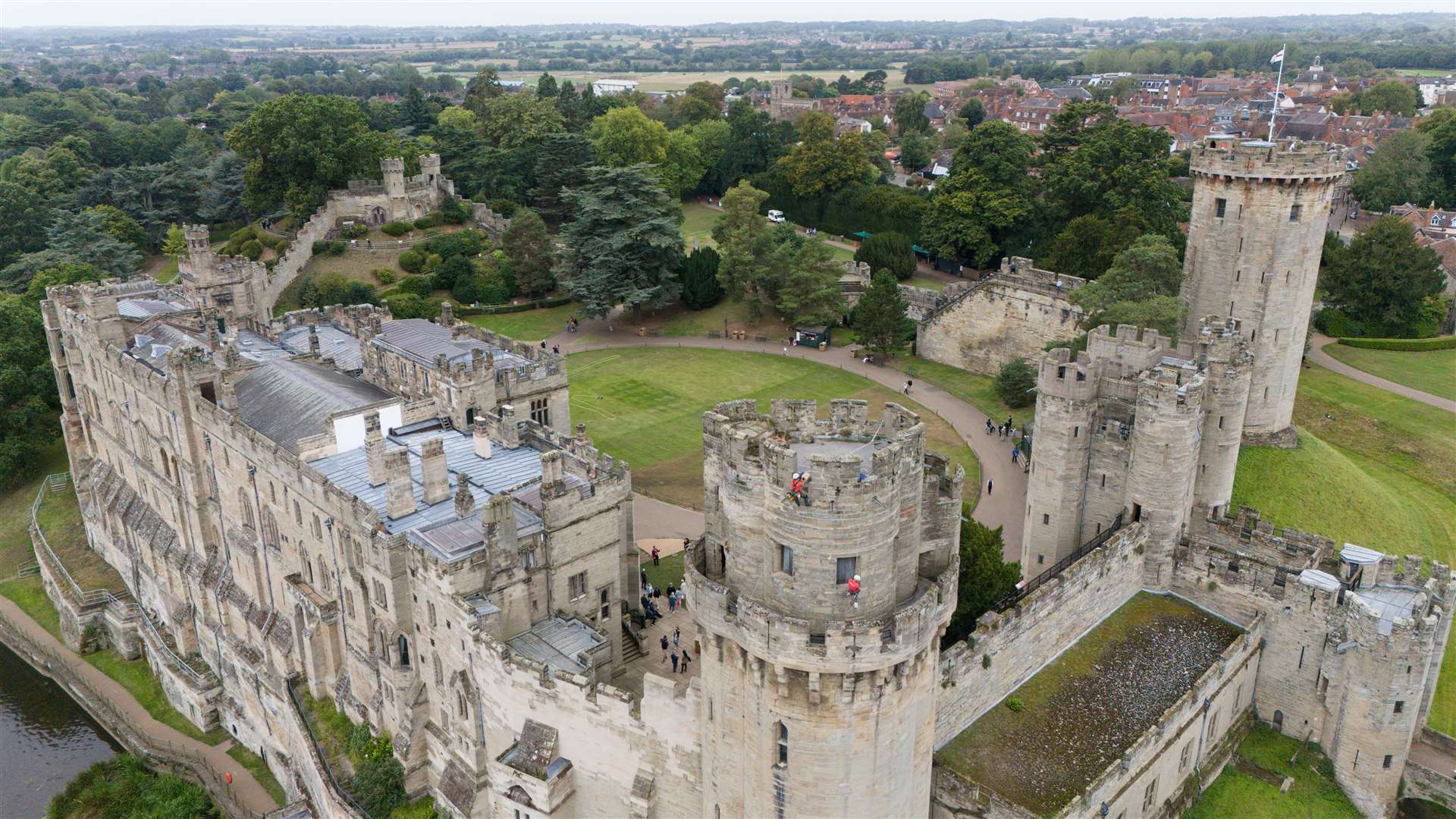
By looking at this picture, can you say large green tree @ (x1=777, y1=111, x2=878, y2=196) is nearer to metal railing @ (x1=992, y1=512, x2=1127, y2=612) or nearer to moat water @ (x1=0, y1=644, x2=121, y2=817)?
metal railing @ (x1=992, y1=512, x2=1127, y2=612)

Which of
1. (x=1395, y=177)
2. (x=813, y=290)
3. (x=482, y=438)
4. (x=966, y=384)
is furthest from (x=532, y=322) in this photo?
(x=1395, y=177)

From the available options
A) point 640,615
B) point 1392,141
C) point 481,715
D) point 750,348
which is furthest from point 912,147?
point 481,715

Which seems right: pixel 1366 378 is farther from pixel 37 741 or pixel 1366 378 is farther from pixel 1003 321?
pixel 37 741

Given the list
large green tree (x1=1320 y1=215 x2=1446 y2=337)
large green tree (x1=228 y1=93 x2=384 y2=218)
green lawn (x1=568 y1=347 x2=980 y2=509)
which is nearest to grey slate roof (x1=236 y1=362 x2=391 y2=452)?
green lawn (x1=568 y1=347 x2=980 y2=509)

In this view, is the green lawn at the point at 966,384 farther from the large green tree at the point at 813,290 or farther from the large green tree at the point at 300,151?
the large green tree at the point at 300,151

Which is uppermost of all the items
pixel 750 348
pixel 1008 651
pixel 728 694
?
pixel 728 694

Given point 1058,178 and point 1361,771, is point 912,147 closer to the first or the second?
point 1058,178

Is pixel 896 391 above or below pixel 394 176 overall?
below
